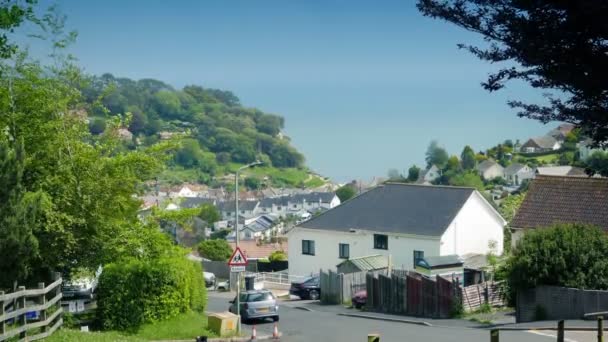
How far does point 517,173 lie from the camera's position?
564 feet

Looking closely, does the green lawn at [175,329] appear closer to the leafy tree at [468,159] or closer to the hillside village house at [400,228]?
the hillside village house at [400,228]

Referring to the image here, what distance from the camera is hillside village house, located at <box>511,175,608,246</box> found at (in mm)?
44531

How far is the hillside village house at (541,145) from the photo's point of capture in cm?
19118

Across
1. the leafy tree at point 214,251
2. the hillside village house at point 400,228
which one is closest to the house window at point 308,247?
the hillside village house at point 400,228

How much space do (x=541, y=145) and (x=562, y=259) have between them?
170 metres

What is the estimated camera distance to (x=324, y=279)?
143 feet

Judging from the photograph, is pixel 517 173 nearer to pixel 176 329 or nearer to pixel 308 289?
pixel 308 289

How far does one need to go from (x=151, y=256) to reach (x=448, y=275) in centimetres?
1881

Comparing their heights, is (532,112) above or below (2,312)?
above

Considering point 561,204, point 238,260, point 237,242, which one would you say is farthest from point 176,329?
point 561,204

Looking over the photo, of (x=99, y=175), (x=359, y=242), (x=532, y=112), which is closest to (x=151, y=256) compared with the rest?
(x=99, y=175)

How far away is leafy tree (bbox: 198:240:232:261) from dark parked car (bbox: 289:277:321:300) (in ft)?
106

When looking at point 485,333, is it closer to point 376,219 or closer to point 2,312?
point 2,312

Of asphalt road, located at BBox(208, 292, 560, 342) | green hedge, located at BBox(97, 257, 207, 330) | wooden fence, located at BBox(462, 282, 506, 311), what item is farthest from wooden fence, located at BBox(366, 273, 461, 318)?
green hedge, located at BBox(97, 257, 207, 330)
